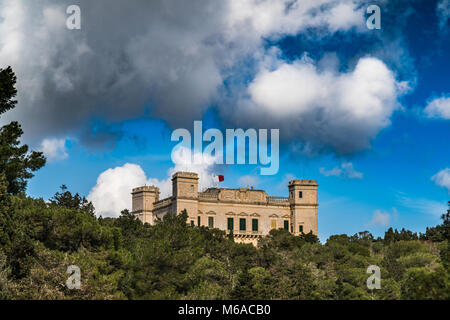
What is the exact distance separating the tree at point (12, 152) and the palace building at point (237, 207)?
2798cm

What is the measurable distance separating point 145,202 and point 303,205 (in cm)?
1644

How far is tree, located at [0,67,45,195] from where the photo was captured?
2980 centimetres

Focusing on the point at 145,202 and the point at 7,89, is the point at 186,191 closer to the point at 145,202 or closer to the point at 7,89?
the point at 145,202

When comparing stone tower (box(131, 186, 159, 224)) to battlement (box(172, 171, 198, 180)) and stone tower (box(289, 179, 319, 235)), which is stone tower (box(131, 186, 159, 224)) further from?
stone tower (box(289, 179, 319, 235))

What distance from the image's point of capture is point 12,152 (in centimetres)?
3052

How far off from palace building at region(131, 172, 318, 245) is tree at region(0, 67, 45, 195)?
91.8 ft

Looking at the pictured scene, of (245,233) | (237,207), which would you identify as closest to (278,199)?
(237,207)

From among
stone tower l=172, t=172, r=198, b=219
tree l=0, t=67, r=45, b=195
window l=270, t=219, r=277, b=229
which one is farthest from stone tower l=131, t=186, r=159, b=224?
A: tree l=0, t=67, r=45, b=195

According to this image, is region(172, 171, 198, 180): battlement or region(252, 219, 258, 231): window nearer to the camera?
region(172, 171, 198, 180): battlement

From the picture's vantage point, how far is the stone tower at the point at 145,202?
68.4m

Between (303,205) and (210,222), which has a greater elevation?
(303,205)
